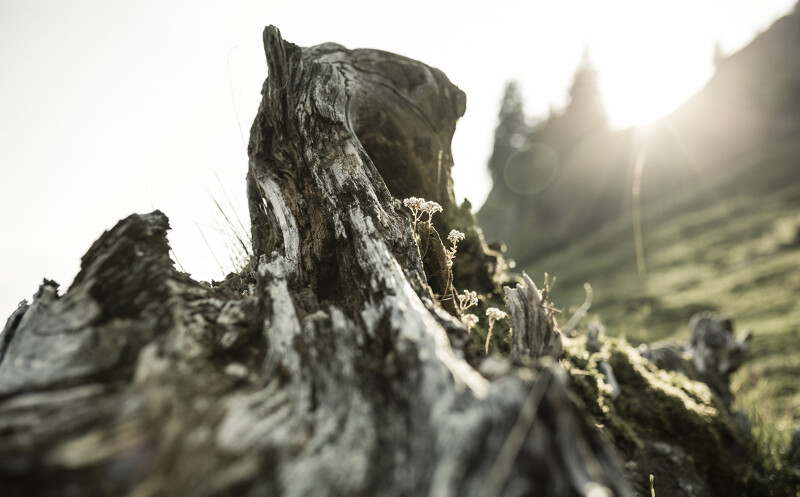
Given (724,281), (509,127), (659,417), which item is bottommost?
(659,417)

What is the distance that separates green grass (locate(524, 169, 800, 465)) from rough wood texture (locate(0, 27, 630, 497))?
5.79 meters

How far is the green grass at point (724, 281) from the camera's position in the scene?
29.8ft

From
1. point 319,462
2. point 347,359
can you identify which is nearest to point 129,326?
point 347,359

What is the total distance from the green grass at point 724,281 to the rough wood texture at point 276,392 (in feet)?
19.0

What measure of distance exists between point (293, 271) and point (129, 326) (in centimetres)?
121

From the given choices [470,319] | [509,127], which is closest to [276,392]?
[470,319]

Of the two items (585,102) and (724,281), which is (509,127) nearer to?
(585,102)

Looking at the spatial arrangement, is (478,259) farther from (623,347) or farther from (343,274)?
(343,274)

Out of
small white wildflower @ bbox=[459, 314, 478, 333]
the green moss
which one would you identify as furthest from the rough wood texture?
the green moss

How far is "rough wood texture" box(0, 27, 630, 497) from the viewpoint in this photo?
131cm

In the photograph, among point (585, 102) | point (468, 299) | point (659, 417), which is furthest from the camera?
point (585, 102)

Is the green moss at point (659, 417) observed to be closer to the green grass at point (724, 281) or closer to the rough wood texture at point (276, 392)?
the green grass at point (724, 281)

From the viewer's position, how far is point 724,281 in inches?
648

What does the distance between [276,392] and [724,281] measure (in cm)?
2091
